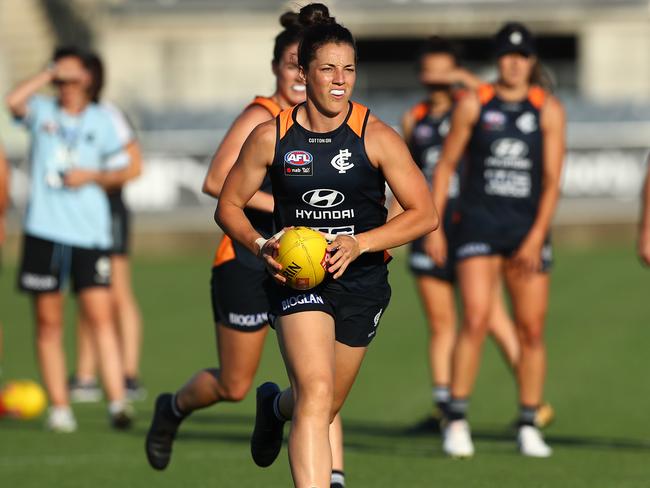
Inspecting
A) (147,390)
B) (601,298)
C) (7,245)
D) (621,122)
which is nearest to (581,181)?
(621,122)

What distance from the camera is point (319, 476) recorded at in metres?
6.33

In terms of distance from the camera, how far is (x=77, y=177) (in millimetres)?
10766

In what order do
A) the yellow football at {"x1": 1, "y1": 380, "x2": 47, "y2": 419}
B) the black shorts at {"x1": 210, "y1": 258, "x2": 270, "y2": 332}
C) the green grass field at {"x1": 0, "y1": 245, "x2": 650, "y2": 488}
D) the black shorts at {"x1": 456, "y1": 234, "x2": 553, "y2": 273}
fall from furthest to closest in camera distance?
1. the yellow football at {"x1": 1, "y1": 380, "x2": 47, "y2": 419}
2. the black shorts at {"x1": 456, "y1": 234, "x2": 553, "y2": 273}
3. the green grass field at {"x1": 0, "y1": 245, "x2": 650, "y2": 488}
4. the black shorts at {"x1": 210, "y1": 258, "x2": 270, "y2": 332}

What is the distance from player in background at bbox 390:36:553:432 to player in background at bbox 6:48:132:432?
7.31 ft

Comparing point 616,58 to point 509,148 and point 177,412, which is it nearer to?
point 509,148

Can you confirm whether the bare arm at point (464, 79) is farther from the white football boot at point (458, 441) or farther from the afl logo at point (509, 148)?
the white football boot at point (458, 441)

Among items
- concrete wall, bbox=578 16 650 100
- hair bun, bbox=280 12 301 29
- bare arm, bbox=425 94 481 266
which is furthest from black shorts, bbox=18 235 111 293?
concrete wall, bbox=578 16 650 100

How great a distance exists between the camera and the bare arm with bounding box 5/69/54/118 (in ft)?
34.4

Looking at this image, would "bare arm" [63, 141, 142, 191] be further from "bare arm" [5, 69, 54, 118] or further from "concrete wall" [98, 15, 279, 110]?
"concrete wall" [98, 15, 279, 110]

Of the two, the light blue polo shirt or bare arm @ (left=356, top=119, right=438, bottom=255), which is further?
the light blue polo shirt

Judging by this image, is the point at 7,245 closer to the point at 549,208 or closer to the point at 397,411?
the point at 397,411

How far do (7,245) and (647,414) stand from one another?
16.2 meters

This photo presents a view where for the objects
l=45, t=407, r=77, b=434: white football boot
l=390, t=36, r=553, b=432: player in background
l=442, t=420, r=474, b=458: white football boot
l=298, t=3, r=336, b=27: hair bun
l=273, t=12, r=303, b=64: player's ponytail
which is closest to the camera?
l=298, t=3, r=336, b=27: hair bun

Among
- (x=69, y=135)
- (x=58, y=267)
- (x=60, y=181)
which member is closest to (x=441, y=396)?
(x=58, y=267)
